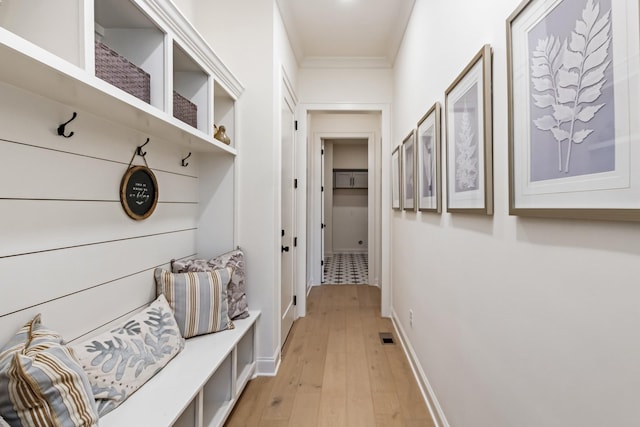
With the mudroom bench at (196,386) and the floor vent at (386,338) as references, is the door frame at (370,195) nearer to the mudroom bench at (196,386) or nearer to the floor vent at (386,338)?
the floor vent at (386,338)

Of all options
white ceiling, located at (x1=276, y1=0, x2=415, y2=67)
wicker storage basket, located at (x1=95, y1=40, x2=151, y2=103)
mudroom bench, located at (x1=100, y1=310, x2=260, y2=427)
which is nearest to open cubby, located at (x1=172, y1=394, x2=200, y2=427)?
mudroom bench, located at (x1=100, y1=310, x2=260, y2=427)

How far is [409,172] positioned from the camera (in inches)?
103

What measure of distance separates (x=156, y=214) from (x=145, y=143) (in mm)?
394

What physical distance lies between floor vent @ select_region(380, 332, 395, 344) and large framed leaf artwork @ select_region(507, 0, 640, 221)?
2.27 m

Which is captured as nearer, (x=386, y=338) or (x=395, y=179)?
(x=386, y=338)

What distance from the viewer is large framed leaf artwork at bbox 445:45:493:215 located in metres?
1.16

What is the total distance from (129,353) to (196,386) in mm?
304

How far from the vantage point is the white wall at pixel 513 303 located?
0.64 meters

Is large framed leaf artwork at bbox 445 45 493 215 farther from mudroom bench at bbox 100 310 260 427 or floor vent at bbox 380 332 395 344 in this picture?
floor vent at bbox 380 332 395 344

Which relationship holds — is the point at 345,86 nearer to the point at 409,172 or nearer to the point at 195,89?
the point at 409,172

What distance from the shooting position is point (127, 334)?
53.4 inches

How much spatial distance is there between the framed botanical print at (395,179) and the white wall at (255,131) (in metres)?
1.34

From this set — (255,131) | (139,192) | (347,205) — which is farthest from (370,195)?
(139,192)

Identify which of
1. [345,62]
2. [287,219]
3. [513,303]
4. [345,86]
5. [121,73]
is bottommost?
[513,303]
